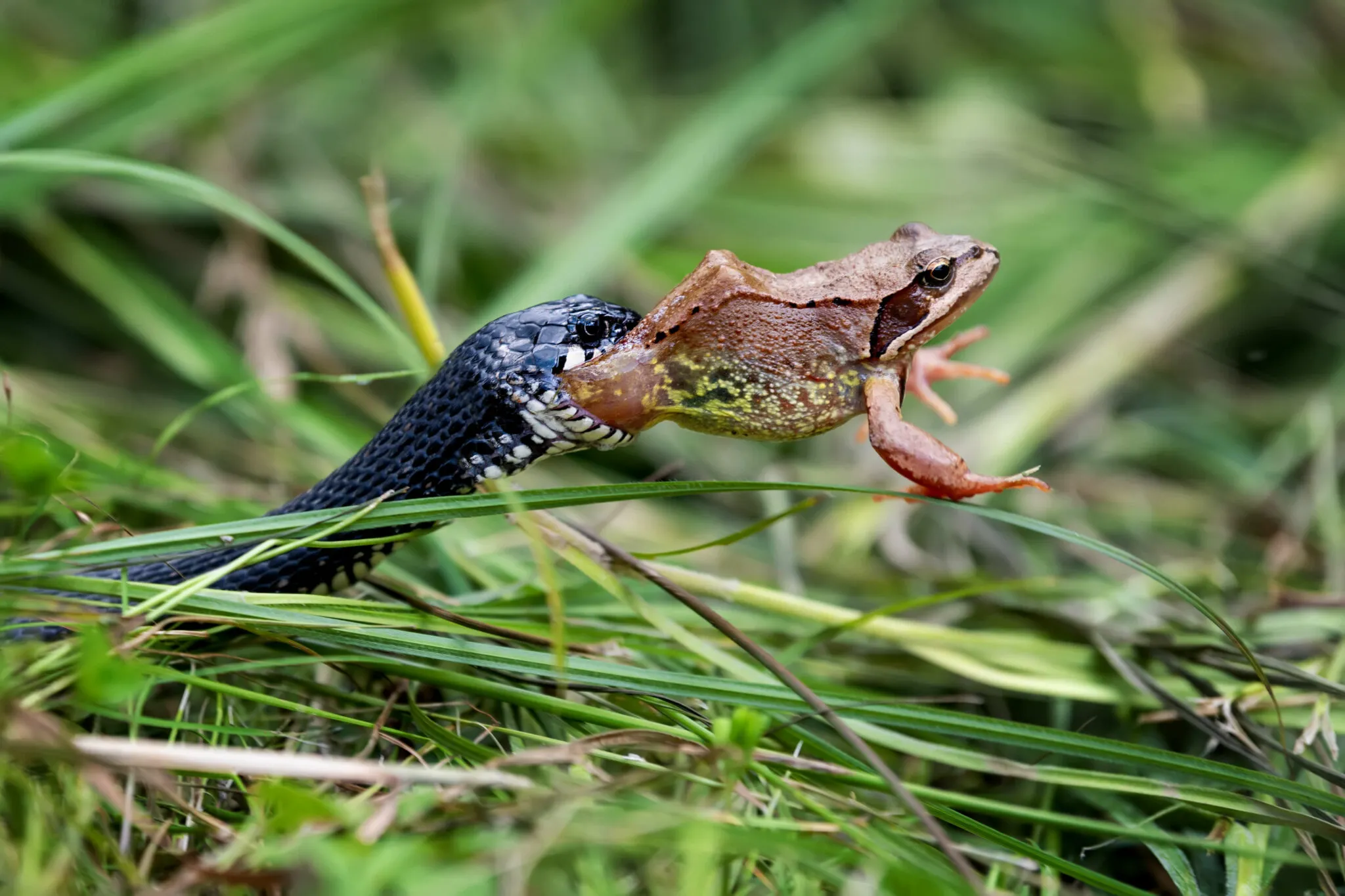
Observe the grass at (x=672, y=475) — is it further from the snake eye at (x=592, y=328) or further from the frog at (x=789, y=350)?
the snake eye at (x=592, y=328)

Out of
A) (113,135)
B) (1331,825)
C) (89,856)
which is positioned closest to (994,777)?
(1331,825)

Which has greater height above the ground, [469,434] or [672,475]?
[469,434]

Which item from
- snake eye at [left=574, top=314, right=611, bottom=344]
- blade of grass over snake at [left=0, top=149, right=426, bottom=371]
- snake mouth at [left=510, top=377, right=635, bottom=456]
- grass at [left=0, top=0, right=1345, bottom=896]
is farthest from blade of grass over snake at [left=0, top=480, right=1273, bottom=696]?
blade of grass over snake at [left=0, top=149, right=426, bottom=371]

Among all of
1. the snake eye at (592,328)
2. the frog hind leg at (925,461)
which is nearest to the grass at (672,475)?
the frog hind leg at (925,461)

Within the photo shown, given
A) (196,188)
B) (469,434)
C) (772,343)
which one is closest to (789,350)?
(772,343)

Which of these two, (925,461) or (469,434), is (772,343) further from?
(469,434)

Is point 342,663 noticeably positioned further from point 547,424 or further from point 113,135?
point 113,135
